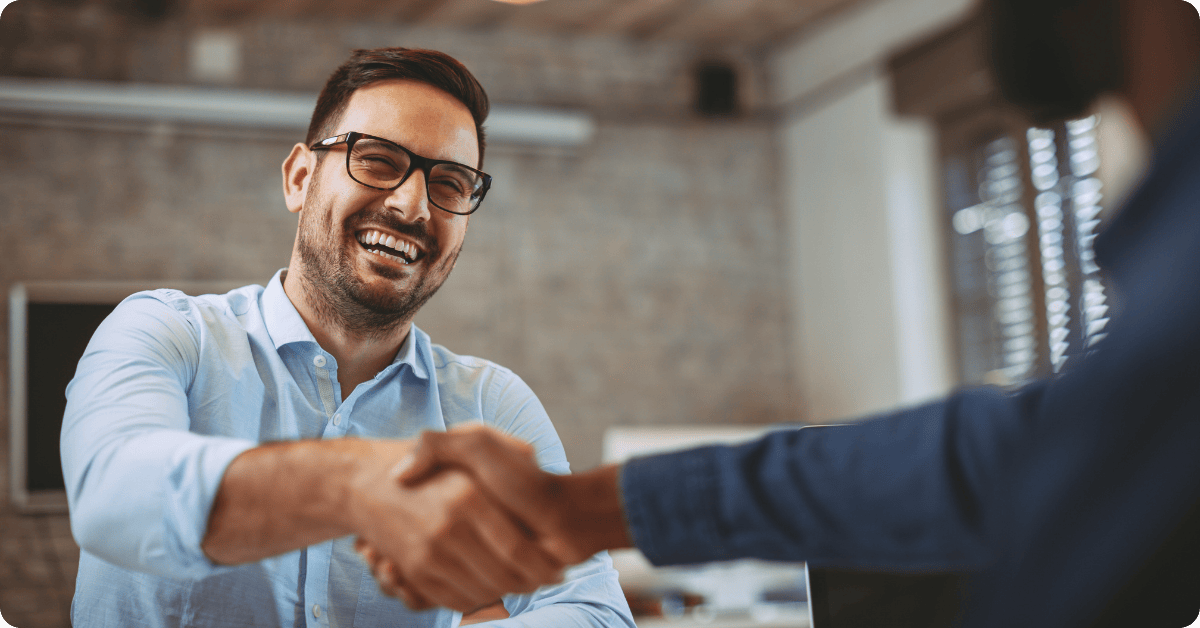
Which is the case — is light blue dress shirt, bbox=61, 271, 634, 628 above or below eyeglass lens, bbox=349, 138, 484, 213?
below

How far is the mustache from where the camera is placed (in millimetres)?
1113

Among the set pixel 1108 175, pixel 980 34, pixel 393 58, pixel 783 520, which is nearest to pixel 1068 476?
pixel 783 520

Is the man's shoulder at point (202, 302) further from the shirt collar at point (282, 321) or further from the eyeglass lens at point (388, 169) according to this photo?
the eyeglass lens at point (388, 169)

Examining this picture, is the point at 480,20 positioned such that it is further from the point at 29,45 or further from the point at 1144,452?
the point at 1144,452

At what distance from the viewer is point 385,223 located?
3.66 ft

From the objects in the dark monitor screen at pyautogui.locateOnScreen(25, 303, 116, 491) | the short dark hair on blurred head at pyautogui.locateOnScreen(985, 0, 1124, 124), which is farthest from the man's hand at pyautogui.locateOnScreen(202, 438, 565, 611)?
the dark monitor screen at pyautogui.locateOnScreen(25, 303, 116, 491)

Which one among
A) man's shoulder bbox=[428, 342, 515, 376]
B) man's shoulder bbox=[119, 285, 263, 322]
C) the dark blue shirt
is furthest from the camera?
man's shoulder bbox=[428, 342, 515, 376]

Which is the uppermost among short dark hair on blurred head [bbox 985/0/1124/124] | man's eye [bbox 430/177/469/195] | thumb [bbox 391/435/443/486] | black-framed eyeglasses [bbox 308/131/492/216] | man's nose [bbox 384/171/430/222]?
short dark hair on blurred head [bbox 985/0/1124/124]

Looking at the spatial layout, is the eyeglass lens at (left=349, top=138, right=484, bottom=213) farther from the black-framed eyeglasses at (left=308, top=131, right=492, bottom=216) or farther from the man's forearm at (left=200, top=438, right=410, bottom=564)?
the man's forearm at (left=200, top=438, right=410, bottom=564)

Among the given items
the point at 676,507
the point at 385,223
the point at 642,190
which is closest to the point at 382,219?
the point at 385,223

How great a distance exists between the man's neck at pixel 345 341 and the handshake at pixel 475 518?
0.41 m

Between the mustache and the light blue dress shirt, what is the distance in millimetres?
140

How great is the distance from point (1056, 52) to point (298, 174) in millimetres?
841

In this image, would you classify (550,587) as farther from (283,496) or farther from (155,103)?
(155,103)
